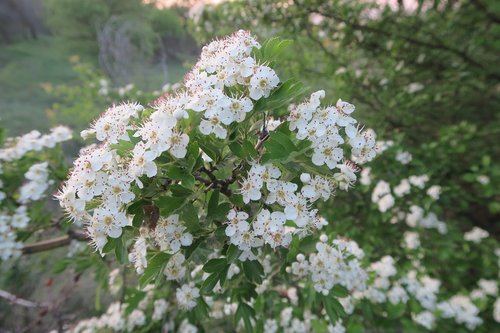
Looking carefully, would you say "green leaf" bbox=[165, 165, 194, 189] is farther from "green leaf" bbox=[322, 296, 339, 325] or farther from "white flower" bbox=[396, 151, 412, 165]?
"white flower" bbox=[396, 151, 412, 165]

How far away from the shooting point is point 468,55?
297 centimetres

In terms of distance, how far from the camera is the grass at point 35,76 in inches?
289

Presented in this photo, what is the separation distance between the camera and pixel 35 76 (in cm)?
1095

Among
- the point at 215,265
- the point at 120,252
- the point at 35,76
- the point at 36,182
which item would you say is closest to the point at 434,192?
the point at 215,265

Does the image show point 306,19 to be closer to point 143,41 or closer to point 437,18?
point 437,18

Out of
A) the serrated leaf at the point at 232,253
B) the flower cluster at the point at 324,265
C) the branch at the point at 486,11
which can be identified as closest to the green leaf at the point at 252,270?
the serrated leaf at the point at 232,253

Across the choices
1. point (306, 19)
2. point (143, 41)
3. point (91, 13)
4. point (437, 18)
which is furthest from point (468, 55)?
point (91, 13)

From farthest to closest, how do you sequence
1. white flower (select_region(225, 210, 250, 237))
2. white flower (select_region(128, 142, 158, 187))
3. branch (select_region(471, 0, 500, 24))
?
branch (select_region(471, 0, 500, 24))
white flower (select_region(225, 210, 250, 237))
white flower (select_region(128, 142, 158, 187))

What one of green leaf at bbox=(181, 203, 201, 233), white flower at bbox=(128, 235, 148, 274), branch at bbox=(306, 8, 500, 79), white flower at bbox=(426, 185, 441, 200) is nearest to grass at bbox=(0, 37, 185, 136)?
branch at bbox=(306, 8, 500, 79)

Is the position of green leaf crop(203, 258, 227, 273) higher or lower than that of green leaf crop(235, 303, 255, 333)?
higher

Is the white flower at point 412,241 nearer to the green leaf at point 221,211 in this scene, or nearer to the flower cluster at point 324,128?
the flower cluster at point 324,128

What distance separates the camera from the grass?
24.1 ft

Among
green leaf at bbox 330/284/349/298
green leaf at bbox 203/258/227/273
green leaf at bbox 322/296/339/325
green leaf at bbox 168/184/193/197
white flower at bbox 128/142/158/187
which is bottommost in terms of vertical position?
green leaf at bbox 322/296/339/325

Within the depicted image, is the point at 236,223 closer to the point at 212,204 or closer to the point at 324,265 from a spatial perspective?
the point at 212,204
